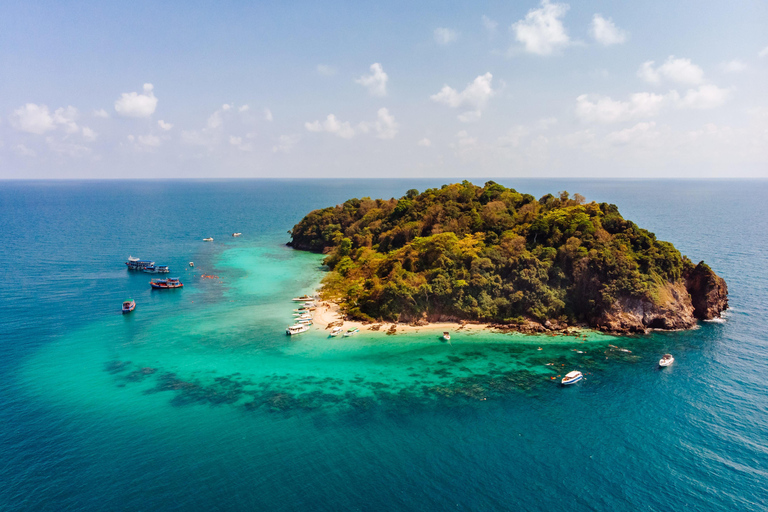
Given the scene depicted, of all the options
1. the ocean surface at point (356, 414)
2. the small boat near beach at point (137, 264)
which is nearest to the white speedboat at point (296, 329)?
the ocean surface at point (356, 414)

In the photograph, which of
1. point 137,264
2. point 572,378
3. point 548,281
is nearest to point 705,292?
point 548,281

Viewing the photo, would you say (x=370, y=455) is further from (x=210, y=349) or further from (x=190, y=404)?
(x=210, y=349)

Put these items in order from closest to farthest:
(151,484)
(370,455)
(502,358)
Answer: (151,484) → (370,455) → (502,358)

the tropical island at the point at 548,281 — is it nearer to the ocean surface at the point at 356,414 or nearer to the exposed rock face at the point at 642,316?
the exposed rock face at the point at 642,316

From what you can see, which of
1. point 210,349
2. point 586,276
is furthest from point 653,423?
point 210,349

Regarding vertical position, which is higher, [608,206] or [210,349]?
[608,206]

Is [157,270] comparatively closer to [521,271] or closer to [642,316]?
[521,271]

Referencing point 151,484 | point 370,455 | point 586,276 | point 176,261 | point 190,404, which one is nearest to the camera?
point 151,484
